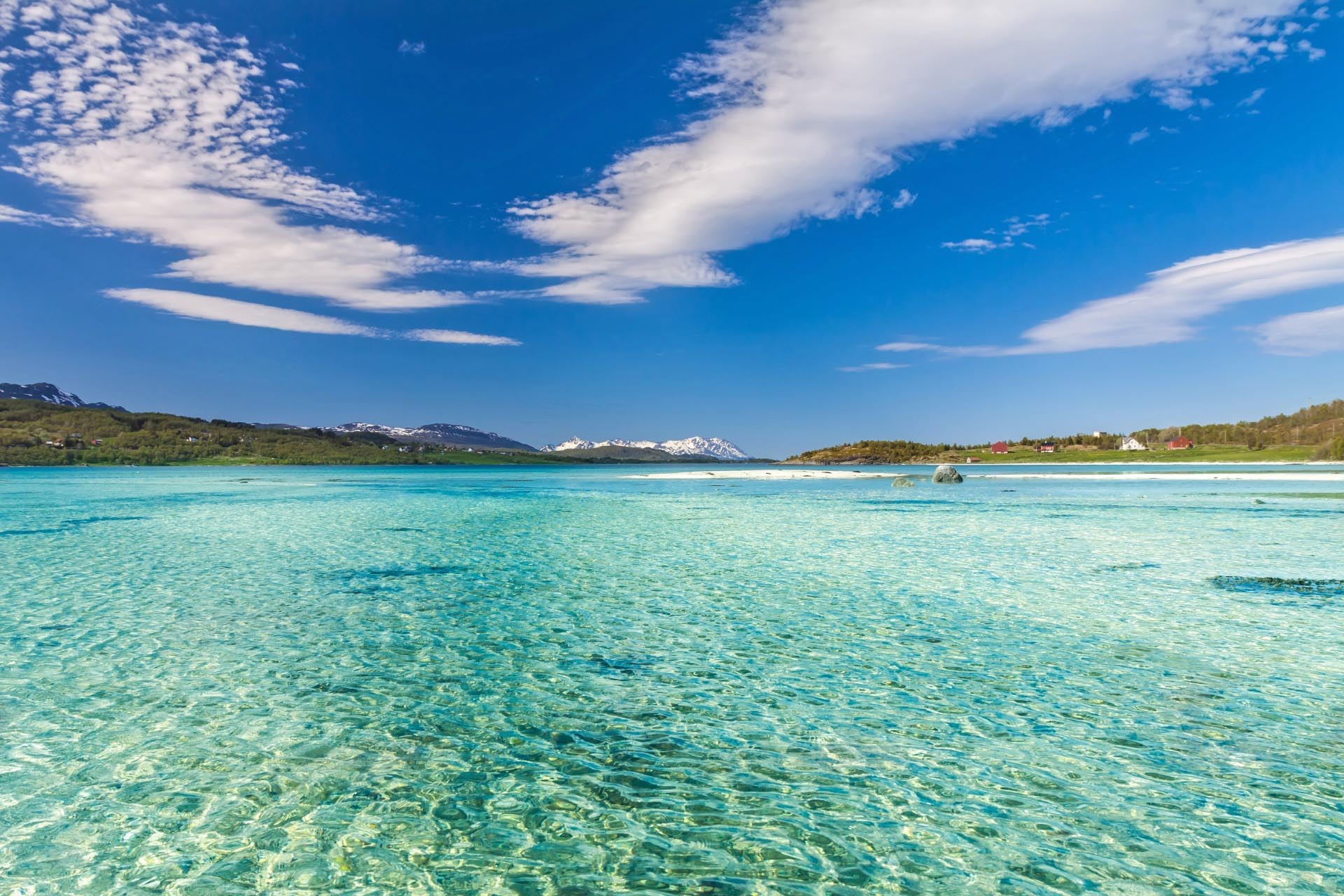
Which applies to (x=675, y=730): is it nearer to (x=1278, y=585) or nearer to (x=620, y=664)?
(x=620, y=664)

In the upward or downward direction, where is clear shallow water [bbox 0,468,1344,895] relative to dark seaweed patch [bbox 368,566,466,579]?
upward

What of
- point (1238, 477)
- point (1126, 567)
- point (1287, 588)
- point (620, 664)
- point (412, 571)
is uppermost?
point (1238, 477)

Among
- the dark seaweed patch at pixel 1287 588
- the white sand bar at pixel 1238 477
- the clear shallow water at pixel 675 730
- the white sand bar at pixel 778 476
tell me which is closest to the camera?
the clear shallow water at pixel 675 730

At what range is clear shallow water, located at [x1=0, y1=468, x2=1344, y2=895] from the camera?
748cm

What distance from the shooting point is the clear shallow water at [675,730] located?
7.48 m

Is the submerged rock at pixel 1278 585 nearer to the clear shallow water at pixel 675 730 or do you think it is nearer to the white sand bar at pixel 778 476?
the clear shallow water at pixel 675 730

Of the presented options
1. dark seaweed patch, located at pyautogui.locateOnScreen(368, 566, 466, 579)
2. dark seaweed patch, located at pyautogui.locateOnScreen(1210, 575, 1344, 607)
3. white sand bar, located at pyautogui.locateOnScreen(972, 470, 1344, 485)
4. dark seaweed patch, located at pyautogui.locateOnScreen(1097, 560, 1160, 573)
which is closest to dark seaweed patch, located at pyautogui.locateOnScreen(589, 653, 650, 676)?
dark seaweed patch, located at pyautogui.locateOnScreen(368, 566, 466, 579)

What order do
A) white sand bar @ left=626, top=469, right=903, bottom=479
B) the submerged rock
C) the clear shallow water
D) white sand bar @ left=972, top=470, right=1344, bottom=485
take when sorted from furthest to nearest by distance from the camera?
white sand bar @ left=626, top=469, right=903, bottom=479 → white sand bar @ left=972, top=470, right=1344, bottom=485 → the submerged rock → the clear shallow water

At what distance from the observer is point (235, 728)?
36.7 ft

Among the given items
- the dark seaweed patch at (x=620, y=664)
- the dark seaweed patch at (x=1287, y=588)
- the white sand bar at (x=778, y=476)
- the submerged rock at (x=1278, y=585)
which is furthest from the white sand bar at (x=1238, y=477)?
the dark seaweed patch at (x=620, y=664)

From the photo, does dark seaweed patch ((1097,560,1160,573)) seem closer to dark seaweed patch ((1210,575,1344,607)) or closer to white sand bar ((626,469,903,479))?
dark seaweed patch ((1210,575,1344,607))

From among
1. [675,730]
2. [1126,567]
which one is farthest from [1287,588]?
[675,730]

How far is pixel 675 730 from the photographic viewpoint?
36.8 feet

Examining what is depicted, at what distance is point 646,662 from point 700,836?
6951mm
